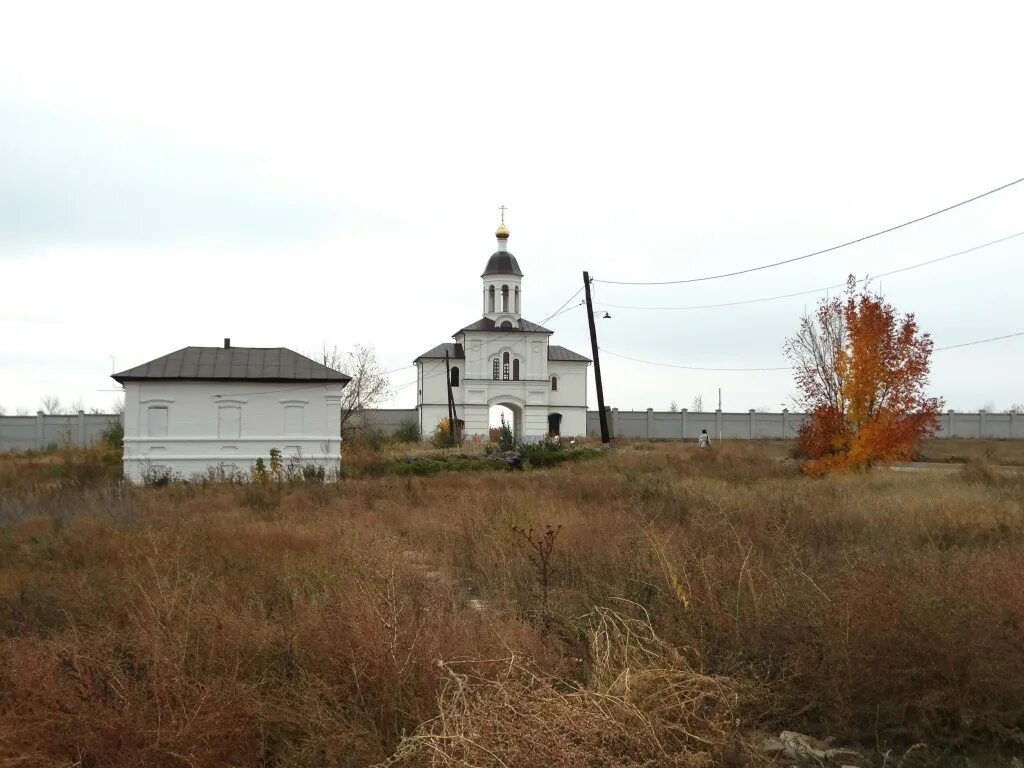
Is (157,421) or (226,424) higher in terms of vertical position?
(157,421)

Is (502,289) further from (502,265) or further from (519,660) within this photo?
(519,660)

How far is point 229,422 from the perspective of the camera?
30.9 meters

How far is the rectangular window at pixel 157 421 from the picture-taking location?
99.6 ft

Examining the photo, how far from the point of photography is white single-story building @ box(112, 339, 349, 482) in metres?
30.2

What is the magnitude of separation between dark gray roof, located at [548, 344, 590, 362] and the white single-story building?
109ft

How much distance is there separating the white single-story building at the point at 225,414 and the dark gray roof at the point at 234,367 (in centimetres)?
3

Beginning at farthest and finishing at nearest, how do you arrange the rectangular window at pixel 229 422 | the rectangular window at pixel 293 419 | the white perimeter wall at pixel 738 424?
the white perimeter wall at pixel 738 424 → the rectangular window at pixel 293 419 → the rectangular window at pixel 229 422

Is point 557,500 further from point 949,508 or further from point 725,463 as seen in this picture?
point 725,463

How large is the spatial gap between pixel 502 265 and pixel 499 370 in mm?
6763

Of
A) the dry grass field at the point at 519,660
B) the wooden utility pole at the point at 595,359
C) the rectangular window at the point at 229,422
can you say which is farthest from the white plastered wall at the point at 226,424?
the dry grass field at the point at 519,660

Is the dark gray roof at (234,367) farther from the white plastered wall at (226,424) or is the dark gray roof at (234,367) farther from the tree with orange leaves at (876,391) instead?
the tree with orange leaves at (876,391)

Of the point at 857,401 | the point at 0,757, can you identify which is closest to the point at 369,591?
the point at 0,757

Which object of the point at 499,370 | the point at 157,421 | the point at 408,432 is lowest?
the point at 157,421

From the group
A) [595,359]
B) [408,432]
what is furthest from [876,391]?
[408,432]
